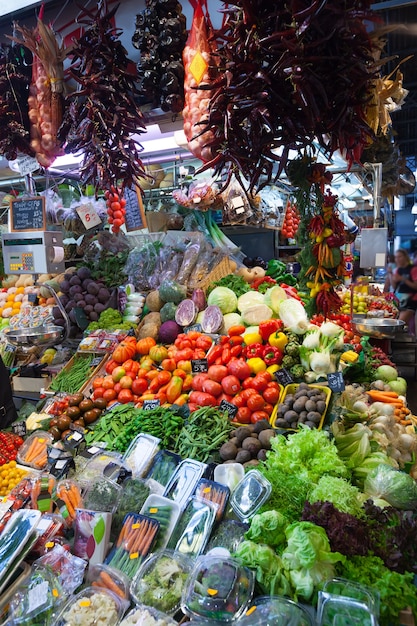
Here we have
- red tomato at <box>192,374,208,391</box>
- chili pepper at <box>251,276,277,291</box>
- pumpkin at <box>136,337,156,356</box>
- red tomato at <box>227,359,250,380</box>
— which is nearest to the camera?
red tomato at <box>227,359,250,380</box>

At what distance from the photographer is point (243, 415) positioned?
316 cm

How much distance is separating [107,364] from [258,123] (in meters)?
2.58

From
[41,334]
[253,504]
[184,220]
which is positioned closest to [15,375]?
[41,334]

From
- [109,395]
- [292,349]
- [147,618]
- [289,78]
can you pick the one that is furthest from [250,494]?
[289,78]

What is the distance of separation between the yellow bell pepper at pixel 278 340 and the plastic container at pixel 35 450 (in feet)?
6.34

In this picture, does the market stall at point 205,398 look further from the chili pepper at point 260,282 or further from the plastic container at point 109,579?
the chili pepper at point 260,282

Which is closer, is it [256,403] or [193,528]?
[193,528]

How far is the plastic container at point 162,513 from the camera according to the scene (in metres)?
2.18

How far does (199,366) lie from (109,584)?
195 centimetres

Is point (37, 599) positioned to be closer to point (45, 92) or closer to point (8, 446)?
point (8, 446)

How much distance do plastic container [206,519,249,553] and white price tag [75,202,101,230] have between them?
437 cm

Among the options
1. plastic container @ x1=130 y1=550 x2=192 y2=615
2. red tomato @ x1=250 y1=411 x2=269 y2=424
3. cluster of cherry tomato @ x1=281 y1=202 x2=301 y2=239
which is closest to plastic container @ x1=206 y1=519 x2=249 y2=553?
plastic container @ x1=130 y1=550 x2=192 y2=615

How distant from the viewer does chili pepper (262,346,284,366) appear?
141 inches

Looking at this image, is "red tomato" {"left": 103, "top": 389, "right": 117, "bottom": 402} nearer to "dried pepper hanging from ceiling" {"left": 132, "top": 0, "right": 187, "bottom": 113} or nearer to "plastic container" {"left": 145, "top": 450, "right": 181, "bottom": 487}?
"plastic container" {"left": 145, "top": 450, "right": 181, "bottom": 487}
